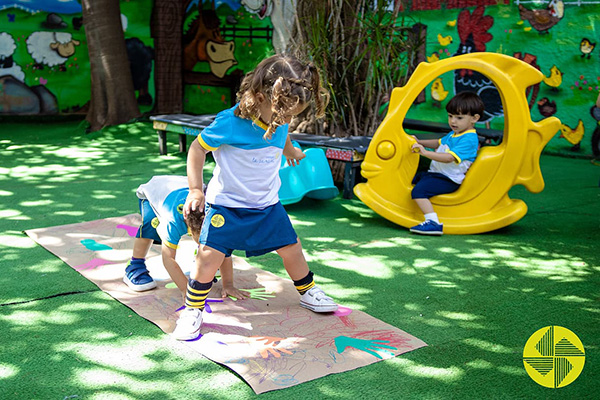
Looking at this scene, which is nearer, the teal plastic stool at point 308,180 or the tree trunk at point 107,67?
the teal plastic stool at point 308,180

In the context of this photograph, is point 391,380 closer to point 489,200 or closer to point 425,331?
point 425,331

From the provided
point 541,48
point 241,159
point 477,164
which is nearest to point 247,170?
point 241,159

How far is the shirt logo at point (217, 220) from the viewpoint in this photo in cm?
273

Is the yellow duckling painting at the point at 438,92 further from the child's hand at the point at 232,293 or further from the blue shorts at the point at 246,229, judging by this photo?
the blue shorts at the point at 246,229

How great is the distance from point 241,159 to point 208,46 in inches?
345

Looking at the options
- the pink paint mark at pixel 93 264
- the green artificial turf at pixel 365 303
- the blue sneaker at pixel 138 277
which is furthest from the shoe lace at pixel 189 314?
the pink paint mark at pixel 93 264

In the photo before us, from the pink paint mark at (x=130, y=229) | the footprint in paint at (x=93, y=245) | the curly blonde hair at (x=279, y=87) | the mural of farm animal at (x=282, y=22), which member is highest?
the mural of farm animal at (x=282, y=22)

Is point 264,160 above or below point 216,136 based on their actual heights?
below

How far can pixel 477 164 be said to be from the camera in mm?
4590

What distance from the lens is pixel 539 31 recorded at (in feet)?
27.2

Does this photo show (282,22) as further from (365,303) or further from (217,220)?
(217,220)

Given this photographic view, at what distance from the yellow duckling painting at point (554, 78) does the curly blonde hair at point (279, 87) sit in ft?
21.5

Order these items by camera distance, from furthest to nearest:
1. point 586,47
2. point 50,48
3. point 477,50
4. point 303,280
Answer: point 50,48 < point 477,50 < point 586,47 < point 303,280

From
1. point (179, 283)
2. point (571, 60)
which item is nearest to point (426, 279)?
point (179, 283)
